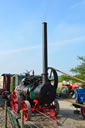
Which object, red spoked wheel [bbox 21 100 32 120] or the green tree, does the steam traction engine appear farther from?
the green tree

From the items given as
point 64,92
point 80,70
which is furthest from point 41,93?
point 64,92

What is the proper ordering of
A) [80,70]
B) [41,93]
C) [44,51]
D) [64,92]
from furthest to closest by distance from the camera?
[64,92], [80,70], [44,51], [41,93]

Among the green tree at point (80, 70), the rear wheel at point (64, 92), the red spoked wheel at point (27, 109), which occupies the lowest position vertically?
the rear wheel at point (64, 92)

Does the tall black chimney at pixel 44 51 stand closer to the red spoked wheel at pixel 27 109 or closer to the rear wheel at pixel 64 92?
the red spoked wheel at pixel 27 109

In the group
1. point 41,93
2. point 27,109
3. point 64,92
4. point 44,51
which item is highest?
point 44,51

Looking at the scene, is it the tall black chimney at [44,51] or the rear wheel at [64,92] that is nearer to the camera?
the tall black chimney at [44,51]

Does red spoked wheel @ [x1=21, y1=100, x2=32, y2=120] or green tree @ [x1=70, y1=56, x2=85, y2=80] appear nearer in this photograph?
red spoked wheel @ [x1=21, y1=100, x2=32, y2=120]

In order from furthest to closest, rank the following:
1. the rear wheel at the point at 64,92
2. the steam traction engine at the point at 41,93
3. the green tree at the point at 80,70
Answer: the rear wheel at the point at 64,92
the green tree at the point at 80,70
the steam traction engine at the point at 41,93

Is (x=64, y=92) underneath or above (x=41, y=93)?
underneath

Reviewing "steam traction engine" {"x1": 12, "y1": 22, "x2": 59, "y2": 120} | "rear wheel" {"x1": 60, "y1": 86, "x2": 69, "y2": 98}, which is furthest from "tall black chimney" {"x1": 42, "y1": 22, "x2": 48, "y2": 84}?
"rear wheel" {"x1": 60, "y1": 86, "x2": 69, "y2": 98}

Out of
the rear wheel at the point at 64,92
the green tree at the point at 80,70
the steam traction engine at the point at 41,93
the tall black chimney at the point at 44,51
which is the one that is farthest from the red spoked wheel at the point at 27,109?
the rear wheel at the point at 64,92

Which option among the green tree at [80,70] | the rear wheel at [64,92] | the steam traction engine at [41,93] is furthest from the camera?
the rear wheel at [64,92]

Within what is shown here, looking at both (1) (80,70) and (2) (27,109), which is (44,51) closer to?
(2) (27,109)

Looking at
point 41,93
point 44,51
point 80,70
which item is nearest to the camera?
point 41,93
